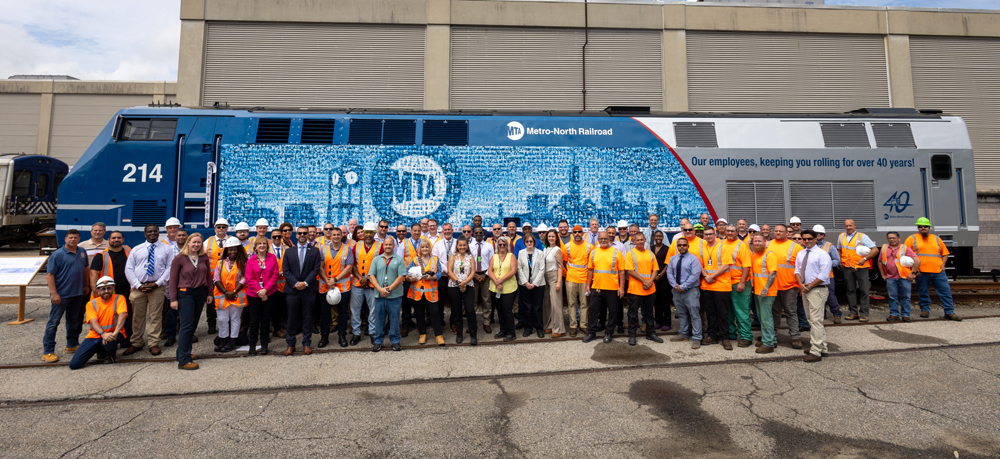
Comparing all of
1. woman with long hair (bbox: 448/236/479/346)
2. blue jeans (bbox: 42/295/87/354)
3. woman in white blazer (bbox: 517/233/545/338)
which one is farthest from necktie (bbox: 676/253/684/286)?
blue jeans (bbox: 42/295/87/354)

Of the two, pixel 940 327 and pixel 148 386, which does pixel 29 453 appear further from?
pixel 940 327

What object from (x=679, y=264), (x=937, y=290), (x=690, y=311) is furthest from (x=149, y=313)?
(x=937, y=290)

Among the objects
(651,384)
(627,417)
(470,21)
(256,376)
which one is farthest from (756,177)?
(470,21)

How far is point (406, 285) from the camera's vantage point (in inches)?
285

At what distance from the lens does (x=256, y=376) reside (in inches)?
211

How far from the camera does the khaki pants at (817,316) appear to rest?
5.86 m

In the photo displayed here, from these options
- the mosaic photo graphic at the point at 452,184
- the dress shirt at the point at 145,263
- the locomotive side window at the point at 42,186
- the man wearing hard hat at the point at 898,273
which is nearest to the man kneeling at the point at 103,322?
the dress shirt at the point at 145,263

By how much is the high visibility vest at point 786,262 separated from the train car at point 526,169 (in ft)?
8.97

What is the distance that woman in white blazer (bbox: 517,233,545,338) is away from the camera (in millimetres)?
7129

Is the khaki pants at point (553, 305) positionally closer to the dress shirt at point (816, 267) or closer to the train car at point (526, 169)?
the train car at point (526, 169)

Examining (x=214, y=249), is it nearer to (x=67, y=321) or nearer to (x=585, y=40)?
(x=67, y=321)

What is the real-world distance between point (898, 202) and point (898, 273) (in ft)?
7.21

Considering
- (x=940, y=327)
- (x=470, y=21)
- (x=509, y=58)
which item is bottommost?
(x=940, y=327)

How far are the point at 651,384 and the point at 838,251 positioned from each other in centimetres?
677
